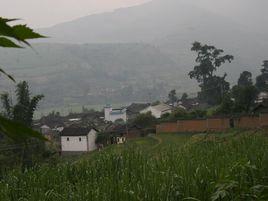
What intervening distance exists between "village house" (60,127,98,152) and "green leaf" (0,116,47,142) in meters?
28.4

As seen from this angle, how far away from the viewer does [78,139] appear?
29.0 metres

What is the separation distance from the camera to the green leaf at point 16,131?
1.39ft

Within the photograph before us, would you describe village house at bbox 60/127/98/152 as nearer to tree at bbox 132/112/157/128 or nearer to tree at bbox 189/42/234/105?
tree at bbox 132/112/157/128

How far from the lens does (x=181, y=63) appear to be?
189m

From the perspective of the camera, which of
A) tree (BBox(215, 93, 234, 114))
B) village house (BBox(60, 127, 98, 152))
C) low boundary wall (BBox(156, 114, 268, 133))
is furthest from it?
village house (BBox(60, 127, 98, 152))

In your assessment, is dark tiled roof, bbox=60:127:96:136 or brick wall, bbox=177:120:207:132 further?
dark tiled roof, bbox=60:127:96:136

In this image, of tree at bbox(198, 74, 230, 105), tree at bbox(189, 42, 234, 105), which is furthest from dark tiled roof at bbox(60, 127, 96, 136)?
A: tree at bbox(189, 42, 234, 105)

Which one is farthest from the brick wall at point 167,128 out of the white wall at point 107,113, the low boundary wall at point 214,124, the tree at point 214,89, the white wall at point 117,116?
the white wall at point 107,113

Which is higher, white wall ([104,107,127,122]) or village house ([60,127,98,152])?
white wall ([104,107,127,122])

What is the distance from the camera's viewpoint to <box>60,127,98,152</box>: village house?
28875mm

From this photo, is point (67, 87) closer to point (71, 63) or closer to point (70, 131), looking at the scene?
Answer: point (71, 63)

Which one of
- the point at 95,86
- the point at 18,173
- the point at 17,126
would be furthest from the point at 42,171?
the point at 95,86

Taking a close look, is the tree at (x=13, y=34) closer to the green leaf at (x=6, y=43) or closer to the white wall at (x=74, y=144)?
the green leaf at (x=6, y=43)

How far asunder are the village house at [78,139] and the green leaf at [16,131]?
2836cm
